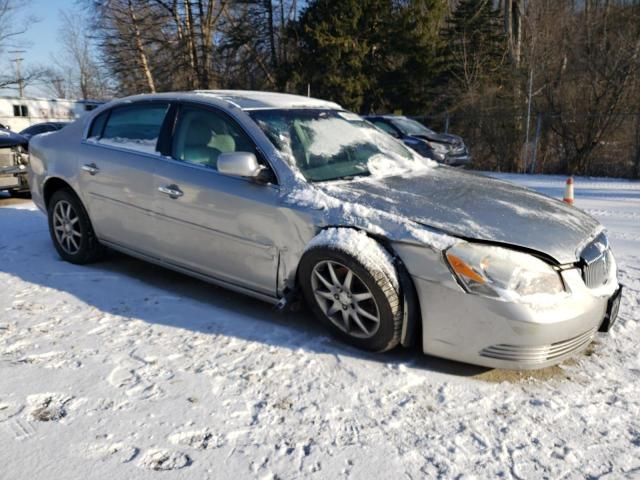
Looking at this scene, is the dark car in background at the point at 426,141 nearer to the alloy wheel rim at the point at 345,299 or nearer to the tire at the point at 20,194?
the tire at the point at 20,194

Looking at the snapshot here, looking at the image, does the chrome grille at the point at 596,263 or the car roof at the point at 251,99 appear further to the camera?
the car roof at the point at 251,99

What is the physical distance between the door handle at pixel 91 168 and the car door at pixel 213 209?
85cm

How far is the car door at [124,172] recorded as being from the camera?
425cm

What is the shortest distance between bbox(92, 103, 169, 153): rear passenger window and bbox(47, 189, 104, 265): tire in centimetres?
65

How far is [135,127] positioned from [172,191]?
90 cm

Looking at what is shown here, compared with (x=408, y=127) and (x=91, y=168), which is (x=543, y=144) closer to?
(x=408, y=127)

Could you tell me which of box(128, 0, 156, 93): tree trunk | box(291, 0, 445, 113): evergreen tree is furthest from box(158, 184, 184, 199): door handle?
box(128, 0, 156, 93): tree trunk

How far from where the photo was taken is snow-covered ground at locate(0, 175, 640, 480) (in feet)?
7.69

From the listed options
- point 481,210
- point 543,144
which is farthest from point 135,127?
point 543,144

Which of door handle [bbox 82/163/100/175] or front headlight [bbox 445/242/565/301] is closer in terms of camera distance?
front headlight [bbox 445/242/565/301]

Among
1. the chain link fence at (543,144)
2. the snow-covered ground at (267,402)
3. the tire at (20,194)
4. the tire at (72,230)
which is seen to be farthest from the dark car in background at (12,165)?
the chain link fence at (543,144)

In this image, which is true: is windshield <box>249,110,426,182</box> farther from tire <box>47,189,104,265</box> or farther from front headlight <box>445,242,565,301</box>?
tire <box>47,189,104,265</box>

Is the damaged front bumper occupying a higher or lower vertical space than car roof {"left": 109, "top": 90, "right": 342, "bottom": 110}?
lower

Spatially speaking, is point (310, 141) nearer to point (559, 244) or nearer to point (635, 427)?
point (559, 244)
